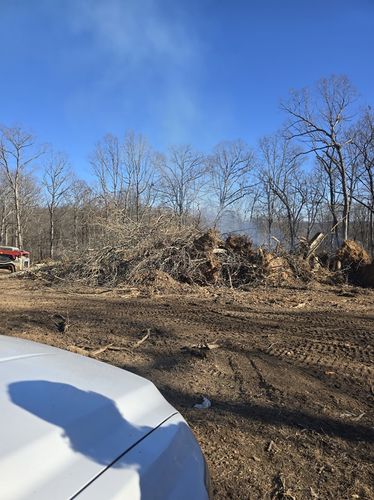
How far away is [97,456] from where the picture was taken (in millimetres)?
1425

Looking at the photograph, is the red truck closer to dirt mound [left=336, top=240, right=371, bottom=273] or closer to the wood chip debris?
dirt mound [left=336, top=240, right=371, bottom=273]

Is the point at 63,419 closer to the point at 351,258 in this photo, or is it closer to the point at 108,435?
the point at 108,435

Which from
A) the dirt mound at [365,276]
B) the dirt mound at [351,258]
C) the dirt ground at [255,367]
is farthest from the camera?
the dirt mound at [351,258]

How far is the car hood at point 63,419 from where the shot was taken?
1.27 m

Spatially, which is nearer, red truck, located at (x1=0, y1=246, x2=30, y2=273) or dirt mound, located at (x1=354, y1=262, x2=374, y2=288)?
dirt mound, located at (x1=354, y1=262, x2=374, y2=288)

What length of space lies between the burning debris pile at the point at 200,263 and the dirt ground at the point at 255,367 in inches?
80.9

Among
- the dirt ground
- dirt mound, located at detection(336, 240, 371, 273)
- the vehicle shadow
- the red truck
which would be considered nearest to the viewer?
the vehicle shadow

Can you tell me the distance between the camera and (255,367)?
227 inches

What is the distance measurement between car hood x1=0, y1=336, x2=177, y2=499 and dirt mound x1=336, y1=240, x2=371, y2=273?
569 inches

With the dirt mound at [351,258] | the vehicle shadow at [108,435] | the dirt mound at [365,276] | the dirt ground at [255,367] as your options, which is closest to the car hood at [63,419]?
the vehicle shadow at [108,435]

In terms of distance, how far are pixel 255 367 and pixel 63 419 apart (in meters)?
4.51

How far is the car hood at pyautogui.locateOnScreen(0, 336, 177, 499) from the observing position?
1.27m

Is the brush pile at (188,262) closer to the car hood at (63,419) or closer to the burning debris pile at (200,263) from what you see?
the burning debris pile at (200,263)

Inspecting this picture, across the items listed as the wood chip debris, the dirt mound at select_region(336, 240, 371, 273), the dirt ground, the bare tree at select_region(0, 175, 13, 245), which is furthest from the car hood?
the bare tree at select_region(0, 175, 13, 245)
